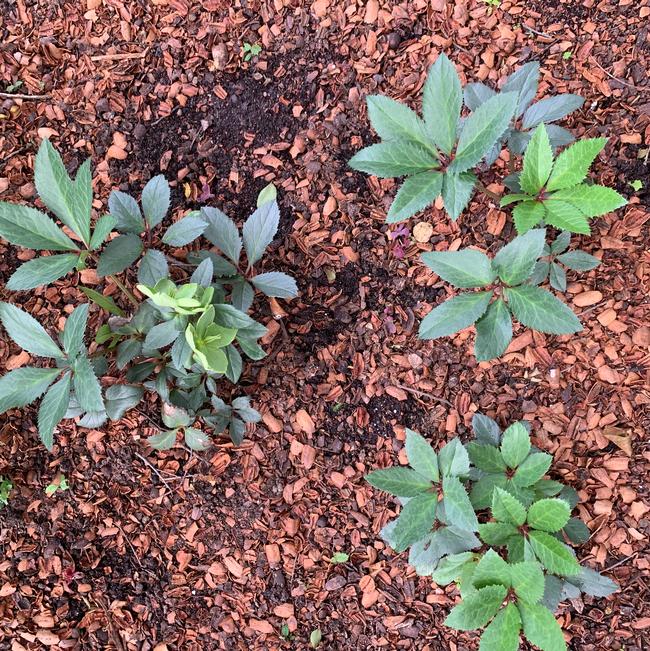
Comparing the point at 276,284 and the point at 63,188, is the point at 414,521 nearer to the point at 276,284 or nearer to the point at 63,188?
the point at 276,284

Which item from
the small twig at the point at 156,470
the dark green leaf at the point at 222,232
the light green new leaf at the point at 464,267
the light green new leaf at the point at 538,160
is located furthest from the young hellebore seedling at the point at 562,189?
the small twig at the point at 156,470

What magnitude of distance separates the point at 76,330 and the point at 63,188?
316 millimetres

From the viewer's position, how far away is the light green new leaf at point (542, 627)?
117cm

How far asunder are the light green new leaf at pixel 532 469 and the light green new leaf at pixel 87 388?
0.93 meters

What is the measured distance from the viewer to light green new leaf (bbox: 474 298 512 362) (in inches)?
52.4

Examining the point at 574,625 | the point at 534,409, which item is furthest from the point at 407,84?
the point at 574,625

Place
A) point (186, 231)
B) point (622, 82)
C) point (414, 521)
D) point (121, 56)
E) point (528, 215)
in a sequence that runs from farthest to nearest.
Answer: point (121, 56), point (622, 82), point (186, 231), point (414, 521), point (528, 215)

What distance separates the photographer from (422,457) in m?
1.48

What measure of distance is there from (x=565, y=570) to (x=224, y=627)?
95cm

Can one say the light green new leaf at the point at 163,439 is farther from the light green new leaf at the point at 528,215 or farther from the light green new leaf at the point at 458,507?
the light green new leaf at the point at 528,215

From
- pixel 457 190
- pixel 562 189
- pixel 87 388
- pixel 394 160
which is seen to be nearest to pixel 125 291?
pixel 87 388

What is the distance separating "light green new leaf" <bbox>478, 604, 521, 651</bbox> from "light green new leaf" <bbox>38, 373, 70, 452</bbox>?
3.16ft

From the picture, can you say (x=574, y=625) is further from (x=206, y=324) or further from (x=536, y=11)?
(x=536, y=11)

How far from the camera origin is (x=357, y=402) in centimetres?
180
